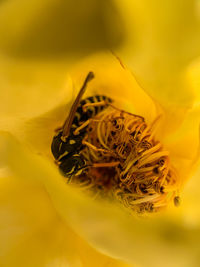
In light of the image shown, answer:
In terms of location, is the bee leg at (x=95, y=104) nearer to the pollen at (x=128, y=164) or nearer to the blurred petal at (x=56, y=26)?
the pollen at (x=128, y=164)

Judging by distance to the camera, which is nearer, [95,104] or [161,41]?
[161,41]

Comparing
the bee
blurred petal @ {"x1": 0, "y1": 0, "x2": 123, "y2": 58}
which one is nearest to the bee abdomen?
the bee

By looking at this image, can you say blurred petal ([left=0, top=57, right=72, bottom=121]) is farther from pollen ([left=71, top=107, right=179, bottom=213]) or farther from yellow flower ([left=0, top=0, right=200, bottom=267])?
pollen ([left=71, top=107, right=179, bottom=213])

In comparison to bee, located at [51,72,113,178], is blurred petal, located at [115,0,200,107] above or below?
above

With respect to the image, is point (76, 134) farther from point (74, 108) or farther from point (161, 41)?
point (161, 41)

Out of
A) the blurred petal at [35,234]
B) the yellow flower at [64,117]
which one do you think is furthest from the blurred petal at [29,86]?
the blurred petal at [35,234]

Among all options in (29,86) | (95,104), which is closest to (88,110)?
(95,104)

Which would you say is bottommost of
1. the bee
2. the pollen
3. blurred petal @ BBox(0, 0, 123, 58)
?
the pollen
